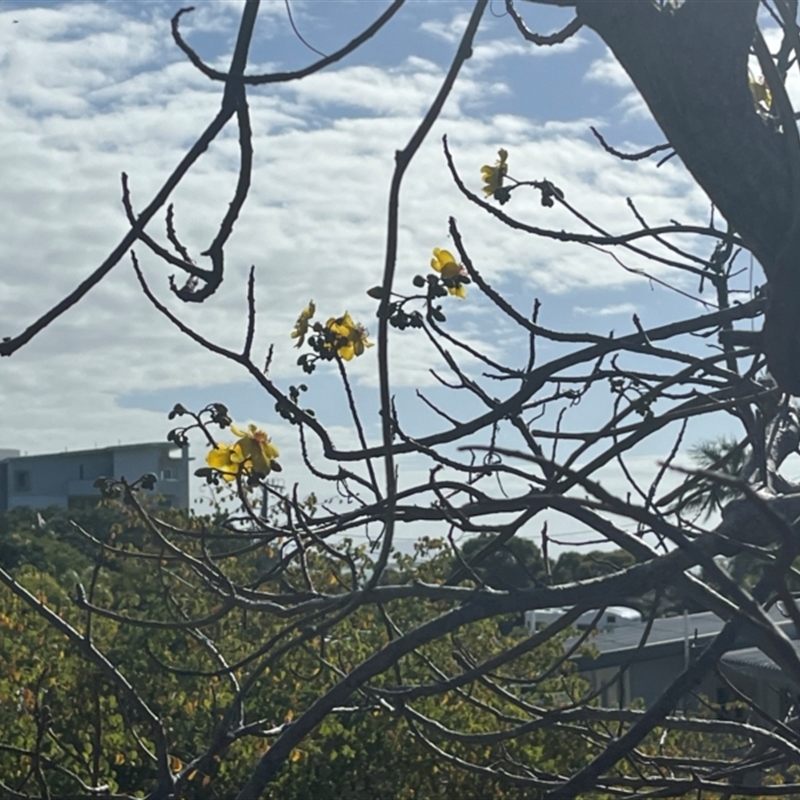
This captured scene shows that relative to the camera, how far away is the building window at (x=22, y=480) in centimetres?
4231

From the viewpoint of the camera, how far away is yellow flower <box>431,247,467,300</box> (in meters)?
2.62

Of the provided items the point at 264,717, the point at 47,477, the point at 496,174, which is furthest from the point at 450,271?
the point at 47,477

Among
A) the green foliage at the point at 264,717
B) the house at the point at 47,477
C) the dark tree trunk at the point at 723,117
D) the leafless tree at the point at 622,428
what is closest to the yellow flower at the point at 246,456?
the leafless tree at the point at 622,428

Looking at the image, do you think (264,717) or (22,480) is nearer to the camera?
(264,717)

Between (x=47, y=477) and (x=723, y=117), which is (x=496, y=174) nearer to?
(x=723, y=117)

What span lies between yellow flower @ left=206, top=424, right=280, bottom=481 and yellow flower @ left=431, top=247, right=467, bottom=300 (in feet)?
1.67

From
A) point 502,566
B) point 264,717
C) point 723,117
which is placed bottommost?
point 264,717

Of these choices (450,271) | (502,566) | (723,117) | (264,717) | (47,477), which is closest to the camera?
(723,117)

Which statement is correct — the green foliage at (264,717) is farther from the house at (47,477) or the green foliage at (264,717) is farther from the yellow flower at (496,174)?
the house at (47,477)

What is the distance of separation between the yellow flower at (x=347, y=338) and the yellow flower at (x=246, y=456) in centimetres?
25

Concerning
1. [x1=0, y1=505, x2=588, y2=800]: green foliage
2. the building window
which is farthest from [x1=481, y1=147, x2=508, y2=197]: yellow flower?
the building window

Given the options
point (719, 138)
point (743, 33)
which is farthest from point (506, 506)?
point (743, 33)

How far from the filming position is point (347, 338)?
9.00 ft

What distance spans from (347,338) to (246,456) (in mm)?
340
